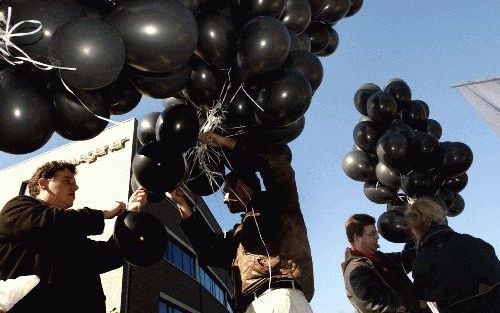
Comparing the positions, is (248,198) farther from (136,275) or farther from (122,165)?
(122,165)

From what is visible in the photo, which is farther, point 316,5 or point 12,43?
point 316,5

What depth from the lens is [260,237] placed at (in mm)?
2576

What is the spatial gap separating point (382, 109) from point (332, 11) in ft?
5.67

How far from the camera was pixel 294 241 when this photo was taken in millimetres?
2533

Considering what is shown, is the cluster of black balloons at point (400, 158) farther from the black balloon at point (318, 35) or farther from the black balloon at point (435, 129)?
the black balloon at point (318, 35)

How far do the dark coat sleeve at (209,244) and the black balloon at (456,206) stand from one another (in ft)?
11.8

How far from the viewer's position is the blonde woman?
2.30m

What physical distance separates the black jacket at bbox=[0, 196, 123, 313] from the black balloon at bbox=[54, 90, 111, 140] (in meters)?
0.47

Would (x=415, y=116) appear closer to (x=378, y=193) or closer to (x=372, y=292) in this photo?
(x=378, y=193)

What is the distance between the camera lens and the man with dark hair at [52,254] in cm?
214

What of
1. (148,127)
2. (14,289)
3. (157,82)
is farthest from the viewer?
(148,127)

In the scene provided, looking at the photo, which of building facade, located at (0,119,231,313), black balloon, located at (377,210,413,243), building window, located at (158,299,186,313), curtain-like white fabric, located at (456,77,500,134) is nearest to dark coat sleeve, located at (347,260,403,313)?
black balloon, located at (377,210,413,243)

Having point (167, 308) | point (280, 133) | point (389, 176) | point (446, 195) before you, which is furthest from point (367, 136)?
point (167, 308)

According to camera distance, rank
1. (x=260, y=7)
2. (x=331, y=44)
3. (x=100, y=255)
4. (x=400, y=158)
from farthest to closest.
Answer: (x=400, y=158) < (x=331, y=44) < (x=260, y=7) < (x=100, y=255)
